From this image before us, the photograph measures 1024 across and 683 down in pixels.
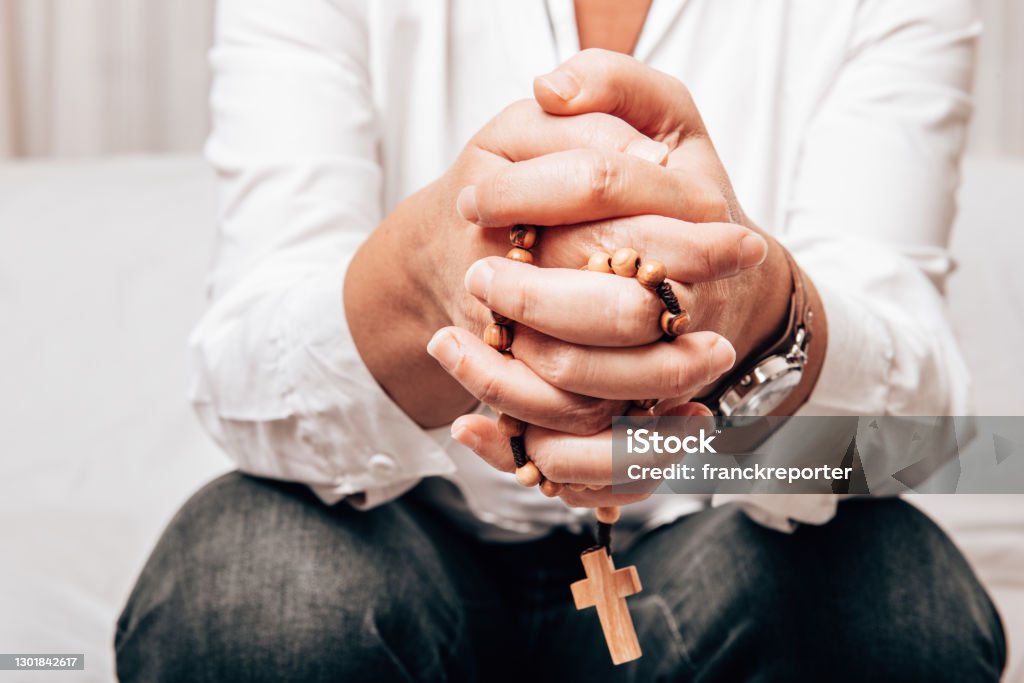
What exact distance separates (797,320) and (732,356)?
141 millimetres

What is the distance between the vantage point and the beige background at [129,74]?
163 cm

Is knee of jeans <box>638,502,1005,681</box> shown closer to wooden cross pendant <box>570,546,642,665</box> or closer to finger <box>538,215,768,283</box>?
wooden cross pendant <box>570,546,642,665</box>

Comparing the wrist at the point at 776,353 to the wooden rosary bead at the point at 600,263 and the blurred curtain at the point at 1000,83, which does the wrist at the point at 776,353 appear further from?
the blurred curtain at the point at 1000,83

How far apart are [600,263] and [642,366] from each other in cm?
5

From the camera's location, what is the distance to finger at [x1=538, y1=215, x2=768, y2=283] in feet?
1.47

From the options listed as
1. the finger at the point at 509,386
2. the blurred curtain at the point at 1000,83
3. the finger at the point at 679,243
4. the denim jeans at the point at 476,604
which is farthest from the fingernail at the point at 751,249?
the blurred curtain at the point at 1000,83

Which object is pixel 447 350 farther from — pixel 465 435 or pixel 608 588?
pixel 608 588

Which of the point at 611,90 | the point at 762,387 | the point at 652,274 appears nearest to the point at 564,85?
the point at 611,90

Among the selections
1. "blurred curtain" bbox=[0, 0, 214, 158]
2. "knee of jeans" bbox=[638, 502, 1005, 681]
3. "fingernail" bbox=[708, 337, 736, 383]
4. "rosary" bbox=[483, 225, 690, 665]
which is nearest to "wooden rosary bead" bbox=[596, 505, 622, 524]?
"rosary" bbox=[483, 225, 690, 665]

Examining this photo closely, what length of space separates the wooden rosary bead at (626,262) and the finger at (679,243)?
0.08 feet

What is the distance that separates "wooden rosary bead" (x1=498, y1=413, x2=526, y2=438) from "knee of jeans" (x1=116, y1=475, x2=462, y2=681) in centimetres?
23

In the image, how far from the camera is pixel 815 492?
682 mm

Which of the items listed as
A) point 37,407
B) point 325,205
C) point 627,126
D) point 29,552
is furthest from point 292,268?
point 37,407

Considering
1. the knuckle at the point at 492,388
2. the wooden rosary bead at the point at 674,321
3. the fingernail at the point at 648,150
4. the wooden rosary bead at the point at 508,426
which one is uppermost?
the fingernail at the point at 648,150
